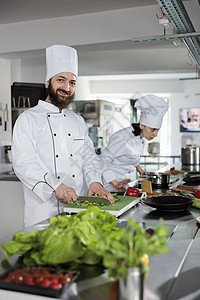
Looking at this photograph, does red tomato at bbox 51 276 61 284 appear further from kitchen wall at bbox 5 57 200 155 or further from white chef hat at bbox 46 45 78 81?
kitchen wall at bbox 5 57 200 155

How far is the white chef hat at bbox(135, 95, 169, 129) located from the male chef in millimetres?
1084

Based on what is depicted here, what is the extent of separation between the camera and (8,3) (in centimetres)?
391

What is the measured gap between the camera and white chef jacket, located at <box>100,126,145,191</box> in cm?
374

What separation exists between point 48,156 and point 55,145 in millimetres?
89

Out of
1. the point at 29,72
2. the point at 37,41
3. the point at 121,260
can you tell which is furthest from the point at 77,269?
the point at 29,72

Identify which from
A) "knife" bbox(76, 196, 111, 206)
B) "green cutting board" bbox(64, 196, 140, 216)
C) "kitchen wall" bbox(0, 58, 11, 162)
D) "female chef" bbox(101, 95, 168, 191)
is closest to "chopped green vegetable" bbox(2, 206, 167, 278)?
"green cutting board" bbox(64, 196, 140, 216)

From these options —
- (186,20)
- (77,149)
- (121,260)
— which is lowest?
(121,260)

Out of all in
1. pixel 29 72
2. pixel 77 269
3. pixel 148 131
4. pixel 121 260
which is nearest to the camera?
pixel 121 260

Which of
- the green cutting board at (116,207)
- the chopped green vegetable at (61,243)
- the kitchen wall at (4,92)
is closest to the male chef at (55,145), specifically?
the green cutting board at (116,207)

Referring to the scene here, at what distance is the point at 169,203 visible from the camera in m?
2.04

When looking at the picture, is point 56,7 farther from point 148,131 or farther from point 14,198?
point 14,198

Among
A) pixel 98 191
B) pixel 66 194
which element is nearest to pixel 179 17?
pixel 98 191

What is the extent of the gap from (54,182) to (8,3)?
8.80 ft

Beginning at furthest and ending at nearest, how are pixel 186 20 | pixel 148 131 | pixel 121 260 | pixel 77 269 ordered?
pixel 148 131 → pixel 186 20 → pixel 77 269 → pixel 121 260
